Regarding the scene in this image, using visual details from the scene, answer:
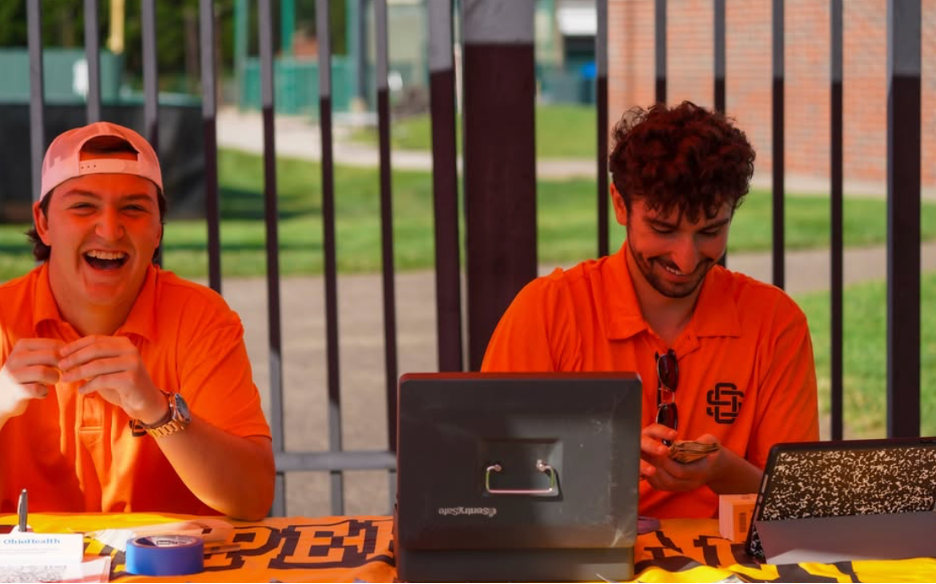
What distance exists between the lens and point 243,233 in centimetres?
1477

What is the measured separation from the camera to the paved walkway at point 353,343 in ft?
21.6

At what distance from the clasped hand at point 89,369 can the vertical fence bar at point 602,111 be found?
5.34ft

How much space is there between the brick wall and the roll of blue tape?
12.1 meters

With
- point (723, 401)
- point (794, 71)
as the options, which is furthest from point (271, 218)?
point (794, 71)

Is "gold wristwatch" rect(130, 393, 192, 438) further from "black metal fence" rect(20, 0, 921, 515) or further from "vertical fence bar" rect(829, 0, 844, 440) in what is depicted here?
"vertical fence bar" rect(829, 0, 844, 440)

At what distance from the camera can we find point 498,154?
3.65m

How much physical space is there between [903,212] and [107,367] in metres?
2.33

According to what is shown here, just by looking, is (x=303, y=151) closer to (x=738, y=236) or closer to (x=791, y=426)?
(x=738, y=236)

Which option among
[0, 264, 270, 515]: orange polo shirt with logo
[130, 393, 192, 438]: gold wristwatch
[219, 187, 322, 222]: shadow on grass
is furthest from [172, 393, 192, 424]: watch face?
[219, 187, 322, 222]: shadow on grass

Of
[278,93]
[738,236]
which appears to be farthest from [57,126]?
[278,93]

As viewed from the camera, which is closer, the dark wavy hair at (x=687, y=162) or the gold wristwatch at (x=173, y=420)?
the gold wristwatch at (x=173, y=420)

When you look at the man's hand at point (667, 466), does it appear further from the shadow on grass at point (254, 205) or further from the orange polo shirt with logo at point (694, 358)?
the shadow on grass at point (254, 205)

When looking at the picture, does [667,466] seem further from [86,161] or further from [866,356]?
[866,356]

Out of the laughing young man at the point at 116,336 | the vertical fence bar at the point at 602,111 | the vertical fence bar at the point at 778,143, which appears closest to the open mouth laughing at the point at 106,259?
the laughing young man at the point at 116,336
